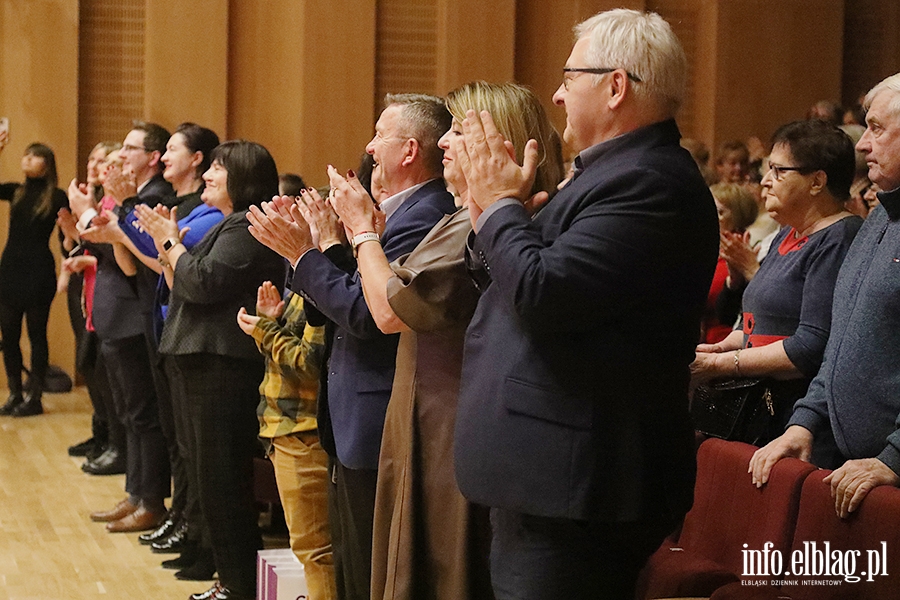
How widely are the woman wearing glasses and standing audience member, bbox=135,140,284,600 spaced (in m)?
1.44

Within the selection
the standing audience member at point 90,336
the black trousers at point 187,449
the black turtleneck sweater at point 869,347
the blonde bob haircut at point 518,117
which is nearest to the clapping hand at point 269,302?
the black trousers at point 187,449

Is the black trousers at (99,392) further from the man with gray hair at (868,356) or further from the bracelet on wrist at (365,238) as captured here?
the man with gray hair at (868,356)

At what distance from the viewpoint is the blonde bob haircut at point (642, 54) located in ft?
6.36

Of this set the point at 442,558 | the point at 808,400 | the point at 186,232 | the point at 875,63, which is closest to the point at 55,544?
the point at 186,232

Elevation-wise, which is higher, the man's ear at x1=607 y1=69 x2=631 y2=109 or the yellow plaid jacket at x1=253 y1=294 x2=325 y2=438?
the man's ear at x1=607 y1=69 x2=631 y2=109

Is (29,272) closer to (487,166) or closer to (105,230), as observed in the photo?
(105,230)

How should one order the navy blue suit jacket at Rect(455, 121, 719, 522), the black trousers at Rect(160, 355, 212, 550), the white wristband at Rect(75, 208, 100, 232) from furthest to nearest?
the white wristband at Rect(75, 208, 100, 232), the black trousers at Rect(160, 355, 212, 550), the navy blue suit jacket at Rect(455, 121, 719, 522)

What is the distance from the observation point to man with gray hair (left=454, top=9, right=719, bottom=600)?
1.82 m

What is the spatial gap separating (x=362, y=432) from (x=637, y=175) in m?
1.15

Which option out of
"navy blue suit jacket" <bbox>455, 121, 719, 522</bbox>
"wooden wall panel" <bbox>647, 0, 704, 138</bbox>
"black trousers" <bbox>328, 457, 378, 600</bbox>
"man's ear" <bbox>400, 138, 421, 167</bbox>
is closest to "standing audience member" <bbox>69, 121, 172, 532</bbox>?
"black trousers" <bbox>328, 457, 378, 600</bbox>

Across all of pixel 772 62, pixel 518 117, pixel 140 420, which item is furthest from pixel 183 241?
pixel 772 62

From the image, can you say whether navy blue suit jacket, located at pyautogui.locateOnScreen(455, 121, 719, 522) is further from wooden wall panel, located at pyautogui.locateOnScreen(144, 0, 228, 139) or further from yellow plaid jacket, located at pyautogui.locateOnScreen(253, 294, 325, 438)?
wooden wall panel, located at pyautogui.locateOnScreen(144, 0, 228, 139)

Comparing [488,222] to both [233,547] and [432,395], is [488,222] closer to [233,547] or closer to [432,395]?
[432,395]

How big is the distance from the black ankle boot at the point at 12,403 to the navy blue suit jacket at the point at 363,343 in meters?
5.08
